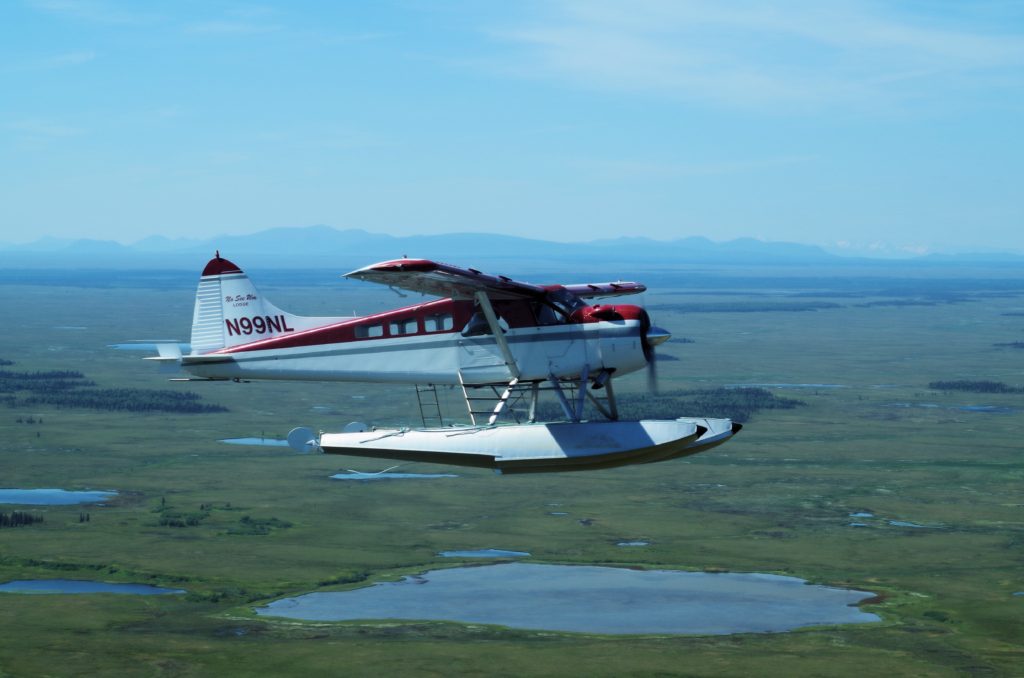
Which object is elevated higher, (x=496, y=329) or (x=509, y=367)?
(x=496, y=329)

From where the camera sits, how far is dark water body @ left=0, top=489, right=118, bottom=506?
128000 mm

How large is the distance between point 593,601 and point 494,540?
1857cm

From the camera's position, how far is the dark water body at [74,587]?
98875 mm

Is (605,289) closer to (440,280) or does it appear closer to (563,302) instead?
(563,302)

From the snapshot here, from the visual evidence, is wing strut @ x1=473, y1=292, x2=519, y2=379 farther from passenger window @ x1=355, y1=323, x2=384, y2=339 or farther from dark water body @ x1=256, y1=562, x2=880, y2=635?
dark water body @ x1=256, y1=562, x2=880, y2=635

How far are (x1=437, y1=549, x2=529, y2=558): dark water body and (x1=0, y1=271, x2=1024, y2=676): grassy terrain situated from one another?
1364 millimetres

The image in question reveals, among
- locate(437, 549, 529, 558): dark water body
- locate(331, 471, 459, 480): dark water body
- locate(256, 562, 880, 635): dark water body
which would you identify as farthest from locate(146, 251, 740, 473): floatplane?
locate(331, 471, 459, 480): dark water body

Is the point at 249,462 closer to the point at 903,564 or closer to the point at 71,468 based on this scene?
the point at 71,468

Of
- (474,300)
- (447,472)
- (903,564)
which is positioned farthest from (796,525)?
(474,300)

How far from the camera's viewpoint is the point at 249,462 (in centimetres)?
15112

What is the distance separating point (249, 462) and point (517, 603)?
62565 mm

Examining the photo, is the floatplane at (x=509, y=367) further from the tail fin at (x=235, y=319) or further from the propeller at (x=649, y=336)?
the tail fin at (x=235, y=319)

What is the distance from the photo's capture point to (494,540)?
115 meters

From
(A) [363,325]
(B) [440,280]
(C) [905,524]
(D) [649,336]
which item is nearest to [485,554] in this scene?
(C) [905,524]
